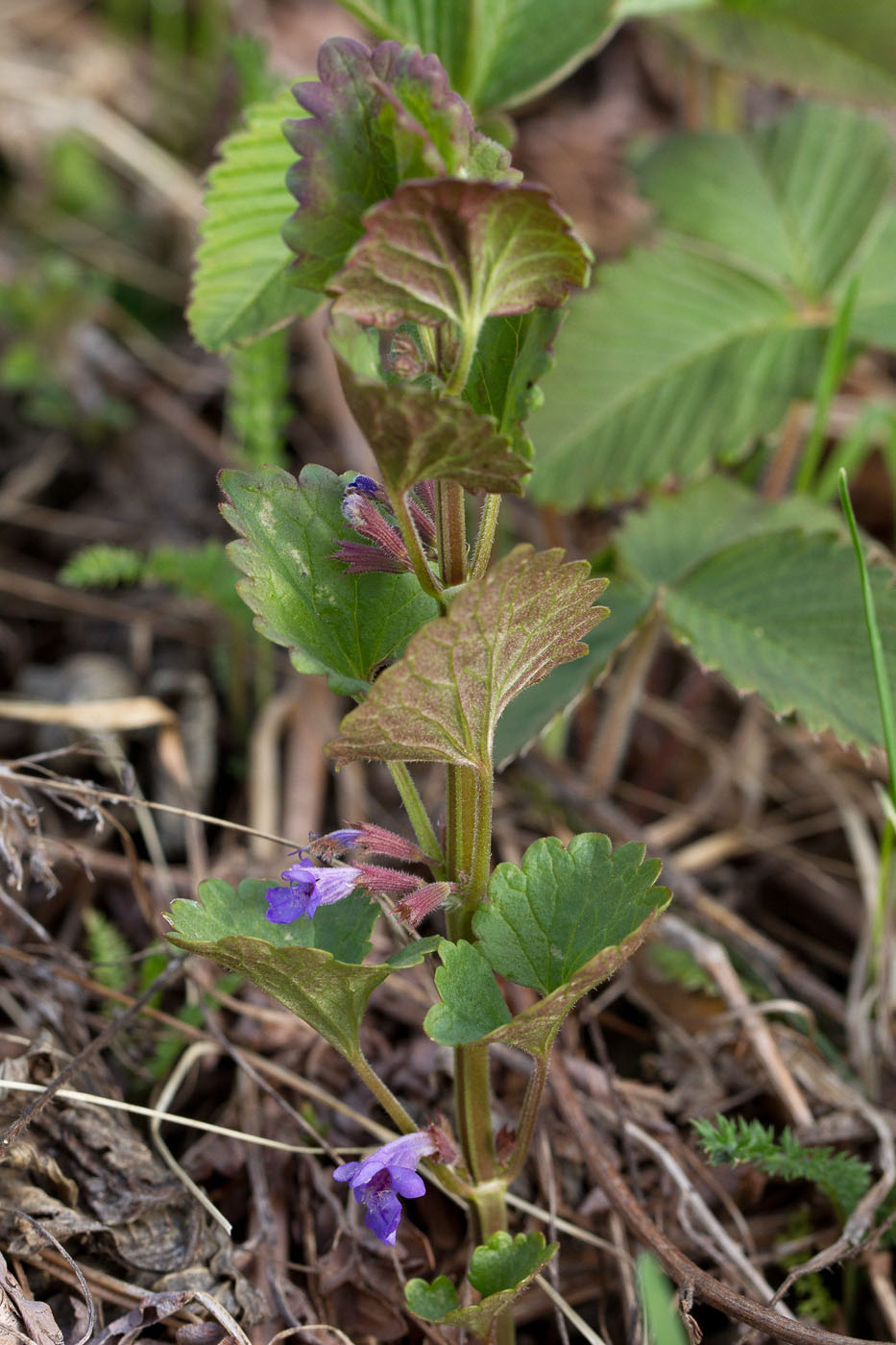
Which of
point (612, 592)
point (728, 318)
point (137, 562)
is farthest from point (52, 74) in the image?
point (612, 592)

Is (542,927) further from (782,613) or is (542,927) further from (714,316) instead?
(714,316)

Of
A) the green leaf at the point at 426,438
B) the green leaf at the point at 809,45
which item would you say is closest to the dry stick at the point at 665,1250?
the green leaf at the point at 426,438

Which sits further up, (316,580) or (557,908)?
(316,580)

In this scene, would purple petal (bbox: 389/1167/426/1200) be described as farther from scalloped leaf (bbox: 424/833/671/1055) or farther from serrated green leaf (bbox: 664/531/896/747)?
serrated green leaf (bbox: 664/531/896/747)

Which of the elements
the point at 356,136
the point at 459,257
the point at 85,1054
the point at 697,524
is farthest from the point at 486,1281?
the point at 697,524

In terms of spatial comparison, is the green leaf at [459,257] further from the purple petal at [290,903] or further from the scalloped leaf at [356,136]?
the purple petal at [290,903]

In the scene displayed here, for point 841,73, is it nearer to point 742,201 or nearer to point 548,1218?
point 742,201

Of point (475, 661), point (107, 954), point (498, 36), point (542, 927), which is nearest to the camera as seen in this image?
point (475, 661)
